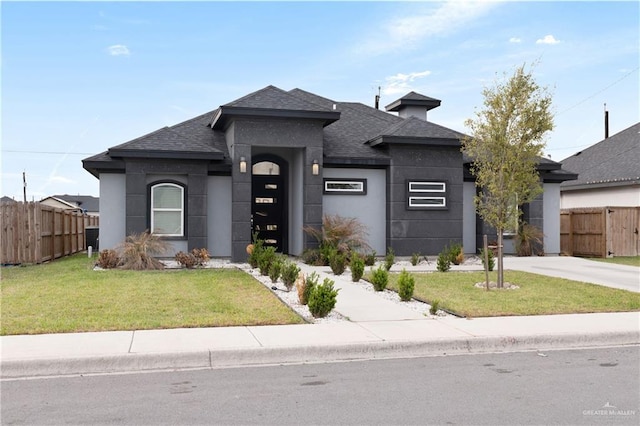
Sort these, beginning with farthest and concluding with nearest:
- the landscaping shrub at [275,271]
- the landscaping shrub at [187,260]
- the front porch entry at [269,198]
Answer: the front porch entry at [269,198], the landscaping shrub at [187,260], the landscaping shrub at [275,271]

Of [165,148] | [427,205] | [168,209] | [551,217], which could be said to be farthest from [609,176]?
[165,148]

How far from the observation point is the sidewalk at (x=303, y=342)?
7.30 meters

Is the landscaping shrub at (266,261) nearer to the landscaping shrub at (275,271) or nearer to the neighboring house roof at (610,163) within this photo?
the landscaping shrub at (275,271)

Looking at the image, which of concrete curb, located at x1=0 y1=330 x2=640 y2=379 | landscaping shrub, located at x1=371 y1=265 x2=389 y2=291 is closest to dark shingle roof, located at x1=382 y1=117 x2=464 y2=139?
landscaping shrub, located at x1=371 y1=265 x2=389 y2=291

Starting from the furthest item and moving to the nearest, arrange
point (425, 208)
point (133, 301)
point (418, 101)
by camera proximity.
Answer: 1. point (418, 101)
2. point (425, 208)
3. point (133, 301)

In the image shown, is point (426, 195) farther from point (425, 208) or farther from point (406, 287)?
point (406, 287)

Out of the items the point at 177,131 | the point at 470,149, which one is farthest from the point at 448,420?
the point at 177,131

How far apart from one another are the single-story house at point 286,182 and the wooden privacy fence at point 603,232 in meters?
1.87

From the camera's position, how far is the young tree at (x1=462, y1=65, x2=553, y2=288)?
1327cm

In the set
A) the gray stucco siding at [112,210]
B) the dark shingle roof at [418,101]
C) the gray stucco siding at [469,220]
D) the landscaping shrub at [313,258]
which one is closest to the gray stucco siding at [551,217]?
the gray stucco siding at [469,220]

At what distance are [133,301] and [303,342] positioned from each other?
440cm

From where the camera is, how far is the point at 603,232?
76.3ft

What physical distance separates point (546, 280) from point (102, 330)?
1050 cm

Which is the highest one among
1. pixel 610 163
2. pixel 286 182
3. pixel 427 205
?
pixel 610 163
